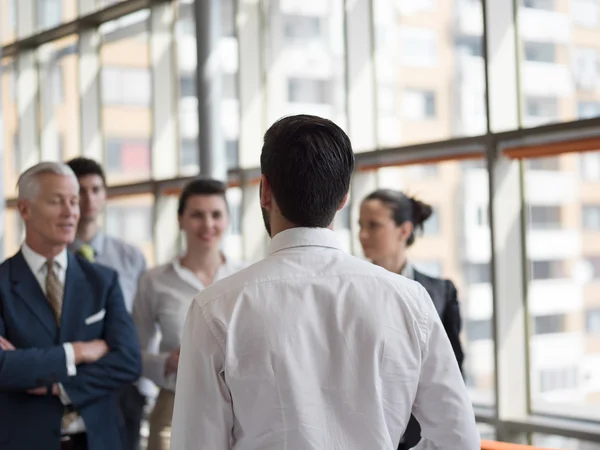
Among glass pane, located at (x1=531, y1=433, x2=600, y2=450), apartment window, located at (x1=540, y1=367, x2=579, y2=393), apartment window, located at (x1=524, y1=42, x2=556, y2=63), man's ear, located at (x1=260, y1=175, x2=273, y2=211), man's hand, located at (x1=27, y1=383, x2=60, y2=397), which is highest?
apartment window, located at (x1=524, y1=42, x2=556, y2=63)

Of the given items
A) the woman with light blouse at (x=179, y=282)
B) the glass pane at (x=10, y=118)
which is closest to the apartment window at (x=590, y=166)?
the woman with light blouse at (x=179, y=282)

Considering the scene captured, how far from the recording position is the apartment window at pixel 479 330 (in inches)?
192

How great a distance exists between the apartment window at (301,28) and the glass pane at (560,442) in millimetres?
3227

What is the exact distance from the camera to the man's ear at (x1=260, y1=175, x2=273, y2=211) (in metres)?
1.55

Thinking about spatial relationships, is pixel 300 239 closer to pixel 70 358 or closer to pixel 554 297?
pixel 70 358

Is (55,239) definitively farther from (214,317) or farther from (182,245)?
(182,245)

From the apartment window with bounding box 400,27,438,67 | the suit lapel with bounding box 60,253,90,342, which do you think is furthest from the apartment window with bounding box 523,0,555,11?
the suit lapel with bounding box 60,253,90,342

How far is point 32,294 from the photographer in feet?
9.50

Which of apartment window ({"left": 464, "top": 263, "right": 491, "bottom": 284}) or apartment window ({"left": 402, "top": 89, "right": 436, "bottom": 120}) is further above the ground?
apartment window ({"left": 402, "top": 89, "right": 436, "bottom": 120})

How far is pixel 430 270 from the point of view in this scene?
17.8ft

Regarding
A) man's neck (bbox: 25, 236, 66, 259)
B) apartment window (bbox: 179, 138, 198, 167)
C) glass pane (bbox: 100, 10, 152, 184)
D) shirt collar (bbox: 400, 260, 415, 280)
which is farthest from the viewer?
glass pane (bbox: 100, 10, 152, 184)

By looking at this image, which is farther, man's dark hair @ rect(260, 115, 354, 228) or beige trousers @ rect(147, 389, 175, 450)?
beige trousers @ rect(147, 389, 175, 450)

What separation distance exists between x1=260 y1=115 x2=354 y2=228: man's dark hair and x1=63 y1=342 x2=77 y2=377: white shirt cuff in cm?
157

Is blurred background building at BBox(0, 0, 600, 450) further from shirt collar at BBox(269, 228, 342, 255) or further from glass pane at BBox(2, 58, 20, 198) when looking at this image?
shirt collar at BBox(269, 228, 342, 255)
